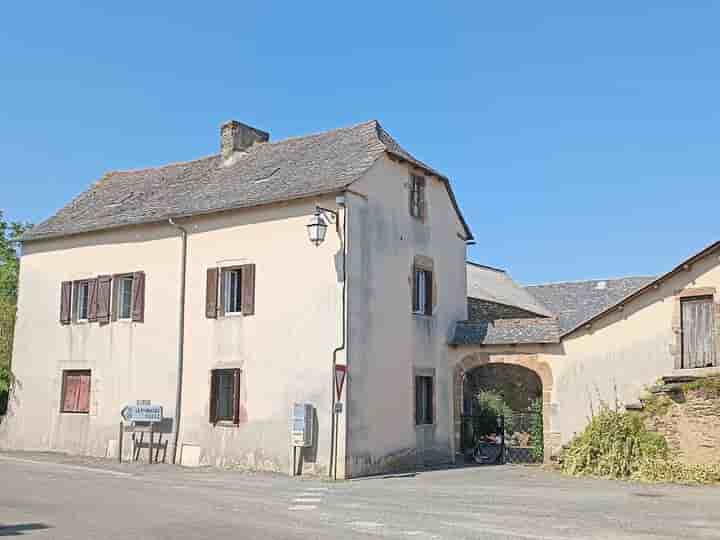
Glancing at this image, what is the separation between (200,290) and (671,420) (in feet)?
37.7

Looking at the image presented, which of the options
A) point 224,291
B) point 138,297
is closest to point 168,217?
point 138,297

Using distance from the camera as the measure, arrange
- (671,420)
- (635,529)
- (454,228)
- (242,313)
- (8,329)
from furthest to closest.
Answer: (8,329) → (454,228) → (242,313) → (671,420) → (635,529)

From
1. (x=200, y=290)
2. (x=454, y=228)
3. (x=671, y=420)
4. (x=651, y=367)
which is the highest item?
(x=454, y=228)

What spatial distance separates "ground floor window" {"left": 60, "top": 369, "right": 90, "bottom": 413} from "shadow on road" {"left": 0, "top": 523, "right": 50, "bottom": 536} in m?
12.7

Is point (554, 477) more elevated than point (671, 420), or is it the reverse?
point (671, 420)

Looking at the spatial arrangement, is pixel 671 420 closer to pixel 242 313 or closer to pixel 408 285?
pixel 408 285

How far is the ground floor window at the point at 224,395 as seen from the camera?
786 inches

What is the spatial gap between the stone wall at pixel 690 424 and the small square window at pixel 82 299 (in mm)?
15191

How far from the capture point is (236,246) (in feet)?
67.6

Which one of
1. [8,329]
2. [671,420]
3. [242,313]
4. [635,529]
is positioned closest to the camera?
[635,529]

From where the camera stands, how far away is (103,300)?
75.6 feet

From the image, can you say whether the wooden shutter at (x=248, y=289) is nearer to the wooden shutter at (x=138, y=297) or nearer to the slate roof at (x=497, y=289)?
the wooden shutter at (x=138, y=297)

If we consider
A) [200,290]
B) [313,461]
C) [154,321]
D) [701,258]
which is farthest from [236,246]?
[701,258]

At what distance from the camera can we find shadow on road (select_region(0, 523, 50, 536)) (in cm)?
1000
